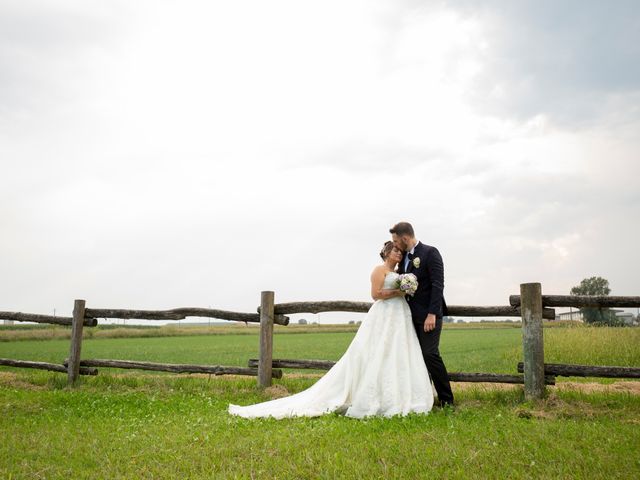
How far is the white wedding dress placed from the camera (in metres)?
7.48

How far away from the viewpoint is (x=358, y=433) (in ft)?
20.5

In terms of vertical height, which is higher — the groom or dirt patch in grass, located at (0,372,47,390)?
the groom

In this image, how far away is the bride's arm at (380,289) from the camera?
8.00m

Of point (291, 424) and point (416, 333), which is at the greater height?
point (416, 333)

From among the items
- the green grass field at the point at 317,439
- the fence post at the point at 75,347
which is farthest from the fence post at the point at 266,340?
the fence post at the point at 75,347

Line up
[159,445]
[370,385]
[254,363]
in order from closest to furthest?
[159,445], [370,385], [254,363]

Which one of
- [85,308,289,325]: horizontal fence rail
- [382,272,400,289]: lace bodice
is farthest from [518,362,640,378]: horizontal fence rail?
[85,308,289,325]: horizontal fence rail

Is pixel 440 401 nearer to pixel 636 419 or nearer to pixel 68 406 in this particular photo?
pixel 636 419

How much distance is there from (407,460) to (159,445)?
117 inches

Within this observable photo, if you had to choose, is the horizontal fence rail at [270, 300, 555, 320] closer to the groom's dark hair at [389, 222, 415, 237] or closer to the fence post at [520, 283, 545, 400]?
the fence post at [520, 283, 545, 400]

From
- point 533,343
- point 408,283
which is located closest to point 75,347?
point 408,283

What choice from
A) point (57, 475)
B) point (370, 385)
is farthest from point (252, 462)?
point (370, 385)

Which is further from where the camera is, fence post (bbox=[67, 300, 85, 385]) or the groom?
fence post (bbox=[67, 300, 85, 385])

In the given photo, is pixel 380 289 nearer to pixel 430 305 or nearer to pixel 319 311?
pixel 430 305
